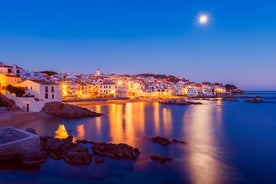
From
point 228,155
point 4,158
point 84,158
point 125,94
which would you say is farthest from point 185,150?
point 125,94

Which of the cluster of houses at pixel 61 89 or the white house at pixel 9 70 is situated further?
the white house at pixel 9 70

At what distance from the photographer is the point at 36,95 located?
104 feet

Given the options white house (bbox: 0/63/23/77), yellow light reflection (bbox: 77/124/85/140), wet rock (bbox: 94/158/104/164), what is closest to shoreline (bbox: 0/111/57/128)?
yellow light reflection (bbox: 77/124/85/140)

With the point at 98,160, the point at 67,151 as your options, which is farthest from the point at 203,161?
the point at 67,151

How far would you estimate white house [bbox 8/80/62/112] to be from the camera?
29.6 metres

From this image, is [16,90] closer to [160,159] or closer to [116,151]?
[116,151]

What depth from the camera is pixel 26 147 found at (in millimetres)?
11492

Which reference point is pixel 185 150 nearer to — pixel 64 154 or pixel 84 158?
pixel 84 158

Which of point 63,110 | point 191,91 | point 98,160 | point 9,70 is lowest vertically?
point 98,160

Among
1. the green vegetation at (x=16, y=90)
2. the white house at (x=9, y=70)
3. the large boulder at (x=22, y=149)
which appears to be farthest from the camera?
the white house at (x=9, y=70)

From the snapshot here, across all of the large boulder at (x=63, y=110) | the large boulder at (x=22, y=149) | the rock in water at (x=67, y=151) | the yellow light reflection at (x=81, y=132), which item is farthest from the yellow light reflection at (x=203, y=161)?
the large boulder at (x=63, y=110)

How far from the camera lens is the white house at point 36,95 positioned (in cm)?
2957

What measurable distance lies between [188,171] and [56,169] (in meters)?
6.72

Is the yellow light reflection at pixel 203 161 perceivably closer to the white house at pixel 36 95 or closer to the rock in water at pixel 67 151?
the rock in water at pixel 67 151
